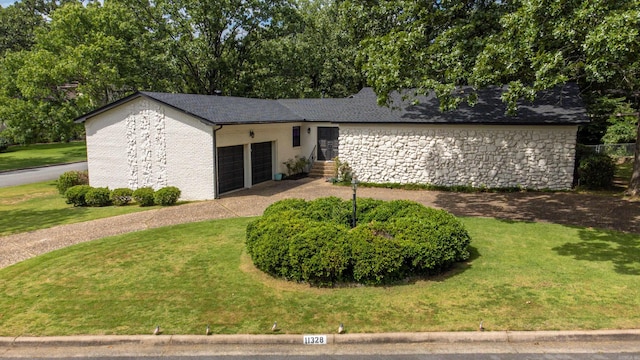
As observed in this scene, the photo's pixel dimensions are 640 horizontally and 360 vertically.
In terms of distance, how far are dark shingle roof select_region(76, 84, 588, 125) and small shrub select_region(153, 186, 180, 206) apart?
3221mm

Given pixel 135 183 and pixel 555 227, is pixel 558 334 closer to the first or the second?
pixel 555 227

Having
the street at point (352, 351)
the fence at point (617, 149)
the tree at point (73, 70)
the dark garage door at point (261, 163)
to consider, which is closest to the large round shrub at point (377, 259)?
the street at point (352, 351)

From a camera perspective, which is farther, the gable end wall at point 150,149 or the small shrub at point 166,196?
the gable end wall at point 150,149

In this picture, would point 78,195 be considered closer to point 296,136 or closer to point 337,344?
point 296,136

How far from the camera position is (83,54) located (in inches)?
979

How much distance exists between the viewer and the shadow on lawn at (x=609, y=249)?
909 cm

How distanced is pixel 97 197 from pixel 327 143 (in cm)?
1272

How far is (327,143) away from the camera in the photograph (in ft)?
82.8

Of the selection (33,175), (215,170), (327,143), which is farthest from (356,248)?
(33,175)

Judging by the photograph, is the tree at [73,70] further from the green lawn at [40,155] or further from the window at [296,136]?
the window at [296,136]

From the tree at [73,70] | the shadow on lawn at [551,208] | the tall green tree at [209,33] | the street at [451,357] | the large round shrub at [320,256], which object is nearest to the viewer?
the street at [451,357]

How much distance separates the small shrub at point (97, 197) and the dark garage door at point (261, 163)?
653cm

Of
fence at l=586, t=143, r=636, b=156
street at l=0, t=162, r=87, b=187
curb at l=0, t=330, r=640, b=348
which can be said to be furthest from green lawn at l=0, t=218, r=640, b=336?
fence at l=586, t=143, r=636, b=156

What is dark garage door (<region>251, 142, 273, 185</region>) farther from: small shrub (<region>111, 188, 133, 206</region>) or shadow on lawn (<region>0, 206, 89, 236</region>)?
shadow on lawn (<region>0, 206, 89, 236</region>)
